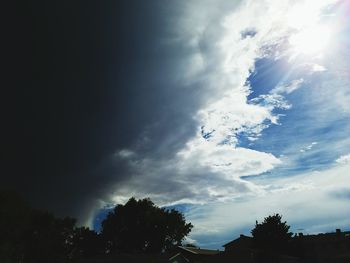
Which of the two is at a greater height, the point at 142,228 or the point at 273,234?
the point at 142,228

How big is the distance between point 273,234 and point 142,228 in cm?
4382

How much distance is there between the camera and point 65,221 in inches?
3054

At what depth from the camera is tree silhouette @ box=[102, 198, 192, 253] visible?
4264 inches

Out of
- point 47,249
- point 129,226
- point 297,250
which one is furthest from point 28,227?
Result: point 297,250

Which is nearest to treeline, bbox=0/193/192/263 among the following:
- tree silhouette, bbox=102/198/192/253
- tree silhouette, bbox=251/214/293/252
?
tree silhouette, bbox=102/198/192/253

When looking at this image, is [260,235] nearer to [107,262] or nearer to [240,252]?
[240,252]

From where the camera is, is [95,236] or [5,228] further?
[95,236]

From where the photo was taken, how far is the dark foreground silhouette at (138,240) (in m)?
66.8

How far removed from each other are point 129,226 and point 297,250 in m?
49.0

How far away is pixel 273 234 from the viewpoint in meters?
77.7

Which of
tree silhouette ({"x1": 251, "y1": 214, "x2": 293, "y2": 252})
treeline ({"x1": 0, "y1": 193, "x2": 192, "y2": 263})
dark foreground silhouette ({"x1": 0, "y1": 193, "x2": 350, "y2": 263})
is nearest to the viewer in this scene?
dark foreground silhouette ({"x1": 0, "y1": 193, "x2": 350, "y2": 263})

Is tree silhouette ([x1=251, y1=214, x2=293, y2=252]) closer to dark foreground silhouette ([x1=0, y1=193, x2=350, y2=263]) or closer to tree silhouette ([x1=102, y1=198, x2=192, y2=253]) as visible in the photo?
dark foreground silhouette ([x1=0, y1=193, x2=350, y2=263])

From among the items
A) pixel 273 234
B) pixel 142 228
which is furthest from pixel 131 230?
pixel 273 234

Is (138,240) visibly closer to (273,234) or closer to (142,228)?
(142,228)
